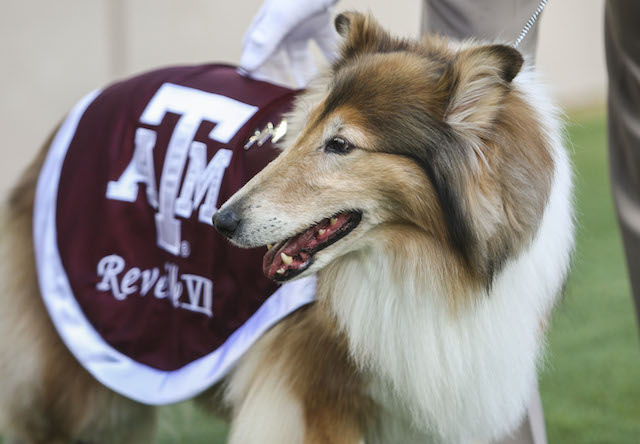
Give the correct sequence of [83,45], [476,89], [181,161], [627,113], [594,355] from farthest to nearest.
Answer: [83,45] → [594,355] → [181,161] → [627,113] → [476,89]

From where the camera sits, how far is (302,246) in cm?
238

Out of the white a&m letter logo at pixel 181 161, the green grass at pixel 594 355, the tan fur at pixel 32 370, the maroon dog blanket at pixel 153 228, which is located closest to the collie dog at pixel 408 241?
the maroon dog blanket at pixel 153 228

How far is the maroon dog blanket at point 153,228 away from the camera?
279 cm

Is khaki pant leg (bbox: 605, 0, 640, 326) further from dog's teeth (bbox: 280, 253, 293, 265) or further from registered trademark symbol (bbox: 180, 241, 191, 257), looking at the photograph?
registered trademark symbol (bbox: 180, 241, 191, 257)

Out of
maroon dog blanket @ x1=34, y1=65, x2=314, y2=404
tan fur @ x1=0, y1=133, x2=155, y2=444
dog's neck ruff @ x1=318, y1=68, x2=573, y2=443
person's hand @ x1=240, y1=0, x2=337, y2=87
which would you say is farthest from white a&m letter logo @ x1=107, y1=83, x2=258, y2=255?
dog's neck ruff @ x1=318, y1=68, x2=573, y2=443

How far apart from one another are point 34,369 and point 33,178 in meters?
0.68

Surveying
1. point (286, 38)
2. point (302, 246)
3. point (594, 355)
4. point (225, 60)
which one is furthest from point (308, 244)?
point (225, 60)

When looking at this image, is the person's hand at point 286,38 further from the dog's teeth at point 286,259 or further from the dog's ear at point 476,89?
the dog's teeth at point 286,259

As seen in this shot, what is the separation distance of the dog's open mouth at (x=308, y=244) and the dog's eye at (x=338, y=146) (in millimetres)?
167

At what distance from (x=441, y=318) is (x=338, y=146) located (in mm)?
559

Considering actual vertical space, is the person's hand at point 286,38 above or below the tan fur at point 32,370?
above

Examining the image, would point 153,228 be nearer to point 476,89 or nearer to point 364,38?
point 364,38

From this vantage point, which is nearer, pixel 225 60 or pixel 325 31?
pixel 325 31

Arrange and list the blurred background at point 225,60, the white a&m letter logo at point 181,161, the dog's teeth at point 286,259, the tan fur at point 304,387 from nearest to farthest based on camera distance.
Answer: the dog's teeth at point 286,259
the tan fur at point 304,387
the white a&m letter logo at point 181,161
the blurred background at point 225,60
